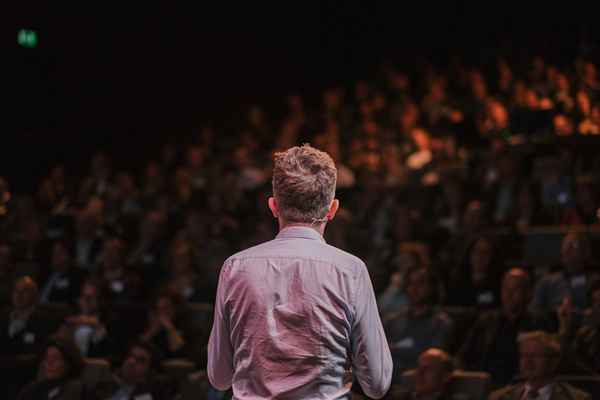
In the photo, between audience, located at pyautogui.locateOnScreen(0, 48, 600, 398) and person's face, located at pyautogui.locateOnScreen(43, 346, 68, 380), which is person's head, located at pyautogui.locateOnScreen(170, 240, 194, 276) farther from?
person's face, located at pyautogui.locateOnScreen(43, 346, 68, 380)

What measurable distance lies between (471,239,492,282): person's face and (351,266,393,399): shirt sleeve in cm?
396

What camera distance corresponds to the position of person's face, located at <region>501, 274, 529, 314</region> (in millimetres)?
5016

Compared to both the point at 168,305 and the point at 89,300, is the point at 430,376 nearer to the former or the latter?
the point at 168,305

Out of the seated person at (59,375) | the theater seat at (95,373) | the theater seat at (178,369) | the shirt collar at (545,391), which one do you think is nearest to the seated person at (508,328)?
the shirt collar at (545,391)

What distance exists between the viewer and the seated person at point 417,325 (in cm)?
538

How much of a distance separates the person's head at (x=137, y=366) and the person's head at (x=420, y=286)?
1592mm

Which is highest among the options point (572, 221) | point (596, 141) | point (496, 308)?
point (596, 141)

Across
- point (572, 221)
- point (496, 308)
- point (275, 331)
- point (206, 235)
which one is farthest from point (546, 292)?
point (275, 331)

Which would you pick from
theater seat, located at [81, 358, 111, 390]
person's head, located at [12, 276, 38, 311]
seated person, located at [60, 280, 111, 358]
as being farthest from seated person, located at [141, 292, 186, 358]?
person's head, located at [12, 276, 38, 311]

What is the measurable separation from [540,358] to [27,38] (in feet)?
20.7

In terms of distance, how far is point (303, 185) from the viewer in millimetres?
2018

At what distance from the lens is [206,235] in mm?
7656

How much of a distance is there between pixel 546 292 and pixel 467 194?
216 cm

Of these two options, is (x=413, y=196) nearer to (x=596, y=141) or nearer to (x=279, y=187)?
(x=596, y=141)
